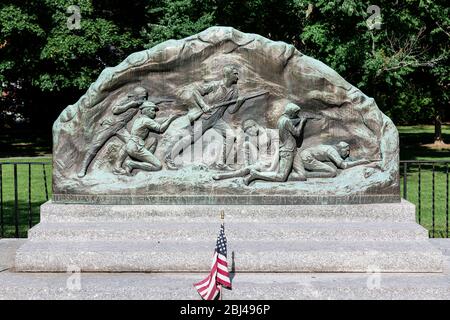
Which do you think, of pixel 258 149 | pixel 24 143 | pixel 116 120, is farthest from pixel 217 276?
pixel 24 143

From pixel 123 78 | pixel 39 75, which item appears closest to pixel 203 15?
pixel 39 75

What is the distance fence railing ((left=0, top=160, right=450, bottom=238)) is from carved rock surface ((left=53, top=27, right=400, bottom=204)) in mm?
1141

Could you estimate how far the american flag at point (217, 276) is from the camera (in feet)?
21.8

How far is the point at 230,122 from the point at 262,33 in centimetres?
1209

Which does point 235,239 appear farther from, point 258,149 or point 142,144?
point 142,144

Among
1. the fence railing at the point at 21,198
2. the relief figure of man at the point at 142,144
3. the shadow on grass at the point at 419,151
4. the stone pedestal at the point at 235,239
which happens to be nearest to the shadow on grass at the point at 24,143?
the fence railing at the point at 21,198

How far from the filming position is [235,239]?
7766 mm

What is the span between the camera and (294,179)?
27.3 feet

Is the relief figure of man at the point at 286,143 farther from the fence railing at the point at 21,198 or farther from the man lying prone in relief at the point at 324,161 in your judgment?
the fence railing at the point at 21,198

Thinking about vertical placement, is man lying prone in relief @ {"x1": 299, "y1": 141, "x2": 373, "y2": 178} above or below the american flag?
above

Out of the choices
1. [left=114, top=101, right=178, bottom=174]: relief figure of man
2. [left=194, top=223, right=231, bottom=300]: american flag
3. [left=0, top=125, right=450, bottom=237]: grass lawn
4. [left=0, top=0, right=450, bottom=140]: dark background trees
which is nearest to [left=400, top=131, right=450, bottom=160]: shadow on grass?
[left=0, top=125, right=450, bottom=237]: grass lawn

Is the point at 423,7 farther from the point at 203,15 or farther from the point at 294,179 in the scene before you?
the point at 294,179

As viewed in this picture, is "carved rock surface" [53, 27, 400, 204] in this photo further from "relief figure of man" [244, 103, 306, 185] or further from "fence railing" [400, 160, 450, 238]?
"fence railing" [400, 160, 450, 238]

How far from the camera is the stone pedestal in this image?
7434mm
